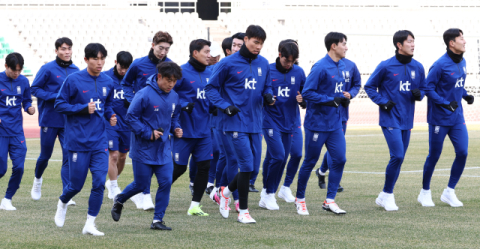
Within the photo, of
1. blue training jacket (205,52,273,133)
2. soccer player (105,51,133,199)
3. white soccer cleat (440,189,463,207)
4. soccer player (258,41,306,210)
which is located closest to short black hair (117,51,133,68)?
soccer player (105,51,133,199)

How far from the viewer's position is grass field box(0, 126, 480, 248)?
18.6 feet

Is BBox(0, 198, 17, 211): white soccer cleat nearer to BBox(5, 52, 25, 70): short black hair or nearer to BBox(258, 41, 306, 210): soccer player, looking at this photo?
BBox(5, 52, 25, 70): short black hair

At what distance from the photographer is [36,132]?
22531mm

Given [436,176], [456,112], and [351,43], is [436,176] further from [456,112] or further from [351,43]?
[351,43]

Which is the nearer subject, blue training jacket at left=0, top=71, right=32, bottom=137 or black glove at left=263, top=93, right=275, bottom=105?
black glove at left=263, top=93, right=275, bottom=105

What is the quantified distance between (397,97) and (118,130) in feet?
11.9

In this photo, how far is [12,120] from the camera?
26.3 feet

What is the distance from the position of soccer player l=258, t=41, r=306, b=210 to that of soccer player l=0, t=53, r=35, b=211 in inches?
119

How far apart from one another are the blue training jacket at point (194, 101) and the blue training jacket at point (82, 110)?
1.25 meters

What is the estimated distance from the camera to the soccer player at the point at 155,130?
609cm

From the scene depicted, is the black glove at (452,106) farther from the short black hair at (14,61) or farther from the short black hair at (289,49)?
the short black hair at (14,61)

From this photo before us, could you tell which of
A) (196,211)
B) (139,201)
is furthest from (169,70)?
(139,201)

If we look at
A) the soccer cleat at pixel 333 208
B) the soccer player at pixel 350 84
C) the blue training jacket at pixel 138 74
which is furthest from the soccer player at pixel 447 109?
the blue training jacket at pixel 138 74

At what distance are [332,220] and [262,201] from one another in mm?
1289
